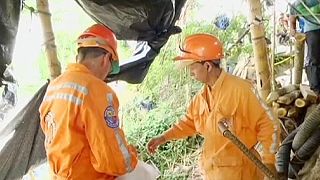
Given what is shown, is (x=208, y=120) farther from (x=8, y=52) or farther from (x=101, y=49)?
(x=8, y=52)

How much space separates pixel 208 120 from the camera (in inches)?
175

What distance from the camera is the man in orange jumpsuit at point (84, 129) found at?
3.36 metres

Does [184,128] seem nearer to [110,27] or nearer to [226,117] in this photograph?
[226,117]

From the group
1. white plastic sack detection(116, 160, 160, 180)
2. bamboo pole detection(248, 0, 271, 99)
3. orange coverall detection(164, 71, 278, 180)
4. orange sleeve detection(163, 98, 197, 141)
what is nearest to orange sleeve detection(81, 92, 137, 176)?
white plastic sack detection(116, 160, 160, 180)

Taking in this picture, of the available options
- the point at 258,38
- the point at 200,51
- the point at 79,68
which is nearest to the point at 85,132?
the point at 79,68

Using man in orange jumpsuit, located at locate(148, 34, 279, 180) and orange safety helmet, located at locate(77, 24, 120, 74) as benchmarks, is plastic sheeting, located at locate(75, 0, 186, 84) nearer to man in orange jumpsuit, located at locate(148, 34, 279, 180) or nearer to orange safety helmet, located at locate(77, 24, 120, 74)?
man in orange jumpsuit, located at locate(148, 34, 279, 180)

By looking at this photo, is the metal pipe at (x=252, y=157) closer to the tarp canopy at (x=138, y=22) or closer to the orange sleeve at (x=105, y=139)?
the orange sleeve at (x=105, y=139)

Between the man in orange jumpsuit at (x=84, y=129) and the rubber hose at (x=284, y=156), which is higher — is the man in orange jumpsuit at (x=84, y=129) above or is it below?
above

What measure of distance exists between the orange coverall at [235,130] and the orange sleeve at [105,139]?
1.09 metres

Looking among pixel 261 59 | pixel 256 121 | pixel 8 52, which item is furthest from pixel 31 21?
pixel 261 59

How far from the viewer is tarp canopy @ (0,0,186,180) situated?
149 inches

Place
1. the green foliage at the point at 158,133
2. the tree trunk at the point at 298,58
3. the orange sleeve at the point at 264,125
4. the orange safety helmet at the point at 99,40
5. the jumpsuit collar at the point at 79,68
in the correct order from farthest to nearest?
the green foliage at the point at 158,133 → the tree trunk at the point at 298,58 → the orange sleeve at the point at 264,125 → the orange safety helmet at the point at 99,40 → the jumpsuit collar at the point at 79,68

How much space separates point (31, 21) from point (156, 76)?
15.3 feet

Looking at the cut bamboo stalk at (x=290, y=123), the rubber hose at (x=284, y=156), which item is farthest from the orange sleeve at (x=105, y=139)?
the cut bamboo stalk at (x=290, y=123)
